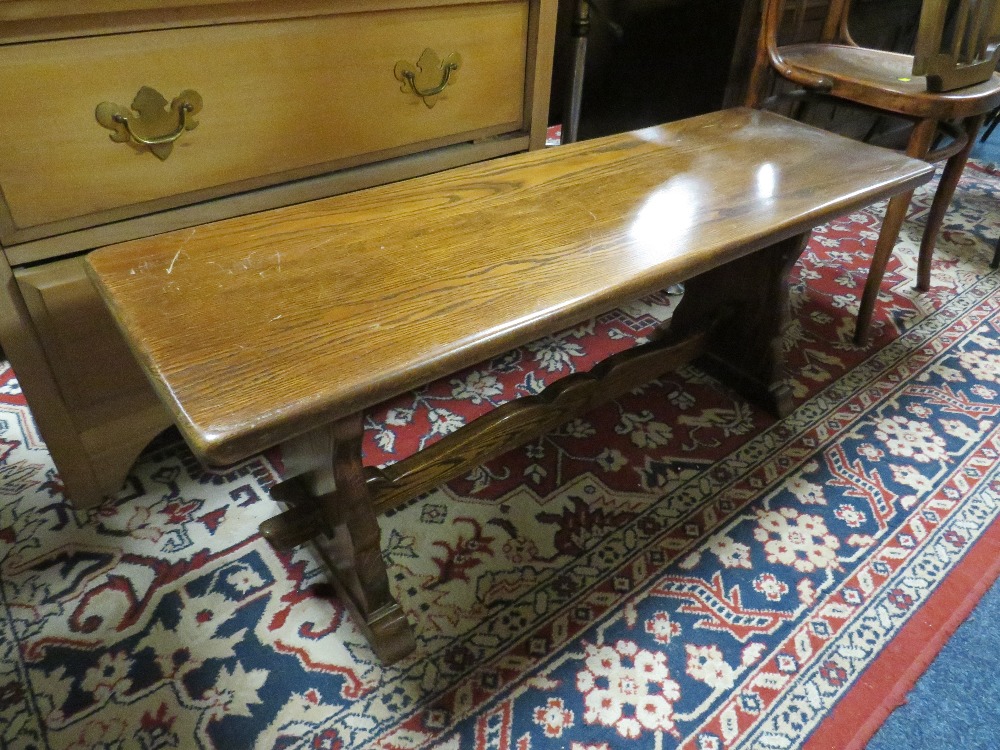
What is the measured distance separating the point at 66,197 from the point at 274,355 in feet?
1.72

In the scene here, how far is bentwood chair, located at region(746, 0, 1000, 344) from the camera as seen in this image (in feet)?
4.65

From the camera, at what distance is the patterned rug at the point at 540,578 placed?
96cm

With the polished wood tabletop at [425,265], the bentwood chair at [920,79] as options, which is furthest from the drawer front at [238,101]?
the bentwood chair at [920,79]

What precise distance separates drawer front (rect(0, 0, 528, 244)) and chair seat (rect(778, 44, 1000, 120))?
806mm

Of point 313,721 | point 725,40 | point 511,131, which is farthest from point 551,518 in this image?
point 725,40

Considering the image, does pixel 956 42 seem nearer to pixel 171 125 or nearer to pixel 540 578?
pixel 540 578

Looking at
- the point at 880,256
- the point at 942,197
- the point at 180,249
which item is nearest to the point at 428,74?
the point at 180,249

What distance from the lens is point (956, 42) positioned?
1.45 m

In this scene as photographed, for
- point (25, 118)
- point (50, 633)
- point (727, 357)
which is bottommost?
point (50, 633)

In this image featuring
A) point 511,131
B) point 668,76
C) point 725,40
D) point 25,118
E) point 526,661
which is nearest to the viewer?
point 25,118

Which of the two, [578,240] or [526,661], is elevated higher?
[578,240]

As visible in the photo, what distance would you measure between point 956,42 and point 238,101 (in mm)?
1472

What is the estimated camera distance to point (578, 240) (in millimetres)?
923

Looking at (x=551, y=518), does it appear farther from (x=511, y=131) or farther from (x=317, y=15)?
(x=317, y=15)
